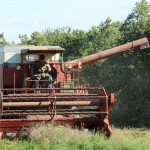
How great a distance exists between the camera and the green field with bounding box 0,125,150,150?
1159cm

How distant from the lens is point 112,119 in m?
24.1

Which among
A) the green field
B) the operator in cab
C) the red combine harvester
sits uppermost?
the operator in cab

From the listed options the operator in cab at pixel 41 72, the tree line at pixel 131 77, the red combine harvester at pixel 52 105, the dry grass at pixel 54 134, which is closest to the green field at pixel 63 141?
the dry grass at pixel 54 134

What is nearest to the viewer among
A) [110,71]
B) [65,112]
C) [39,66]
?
[65,112]

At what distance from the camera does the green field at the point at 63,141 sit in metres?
11.6

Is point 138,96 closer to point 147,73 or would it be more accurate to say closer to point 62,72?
point 147,73

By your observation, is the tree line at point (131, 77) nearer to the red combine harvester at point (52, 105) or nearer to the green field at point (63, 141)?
the red combine harvester at point (52, 105)

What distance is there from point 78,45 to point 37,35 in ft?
49.9

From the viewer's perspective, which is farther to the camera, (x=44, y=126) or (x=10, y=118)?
(x=10, y=118)

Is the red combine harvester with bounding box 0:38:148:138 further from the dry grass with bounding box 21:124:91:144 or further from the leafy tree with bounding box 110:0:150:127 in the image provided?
the leafy tree with bounding box 110:0:150:127

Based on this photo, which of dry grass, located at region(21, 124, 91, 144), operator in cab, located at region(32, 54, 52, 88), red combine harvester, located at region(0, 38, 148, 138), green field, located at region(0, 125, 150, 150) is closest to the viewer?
green field, located at region(0, 125, 150, 150)

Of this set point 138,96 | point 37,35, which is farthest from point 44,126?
point 37,35

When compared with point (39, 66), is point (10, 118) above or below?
below

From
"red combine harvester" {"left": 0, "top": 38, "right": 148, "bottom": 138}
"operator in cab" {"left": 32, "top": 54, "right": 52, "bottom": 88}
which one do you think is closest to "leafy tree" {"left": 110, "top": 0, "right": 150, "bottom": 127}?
"operator in cab" {"left": 32, "top": 54, "right": 52, "bottom": 88}
